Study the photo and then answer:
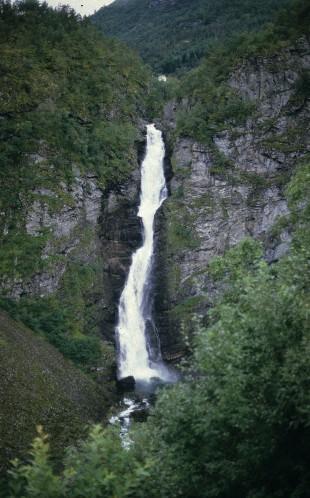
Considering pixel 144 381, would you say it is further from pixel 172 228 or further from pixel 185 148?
pixel 185 148

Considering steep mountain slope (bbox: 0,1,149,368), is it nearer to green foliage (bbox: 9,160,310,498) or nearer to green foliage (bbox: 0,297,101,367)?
green foliage (bbox: 0,297,101,367)

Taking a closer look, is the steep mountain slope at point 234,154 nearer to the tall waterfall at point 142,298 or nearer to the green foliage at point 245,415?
the tall waterfall at point 142,298

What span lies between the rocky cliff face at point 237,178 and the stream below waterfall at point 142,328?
4.19ft

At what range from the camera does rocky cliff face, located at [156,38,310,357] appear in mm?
41906

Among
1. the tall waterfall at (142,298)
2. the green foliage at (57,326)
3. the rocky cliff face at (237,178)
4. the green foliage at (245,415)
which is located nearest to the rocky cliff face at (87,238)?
the tall waterfall at (142,298)

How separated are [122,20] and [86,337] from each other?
402ft

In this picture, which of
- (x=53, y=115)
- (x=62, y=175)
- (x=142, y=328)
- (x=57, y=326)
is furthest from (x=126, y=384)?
(x=53, y=115)

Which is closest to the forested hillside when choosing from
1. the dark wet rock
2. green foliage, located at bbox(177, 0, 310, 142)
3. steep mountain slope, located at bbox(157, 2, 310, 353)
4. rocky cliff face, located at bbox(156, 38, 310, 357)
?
the dark wet rock

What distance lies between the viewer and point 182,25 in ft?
352

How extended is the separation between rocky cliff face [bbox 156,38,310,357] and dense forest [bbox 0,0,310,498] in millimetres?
156

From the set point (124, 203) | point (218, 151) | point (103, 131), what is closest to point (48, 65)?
point (103, 131)

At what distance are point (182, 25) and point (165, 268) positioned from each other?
86.4m

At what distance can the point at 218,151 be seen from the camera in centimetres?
4672

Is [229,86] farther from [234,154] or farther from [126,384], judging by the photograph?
[126,384]
